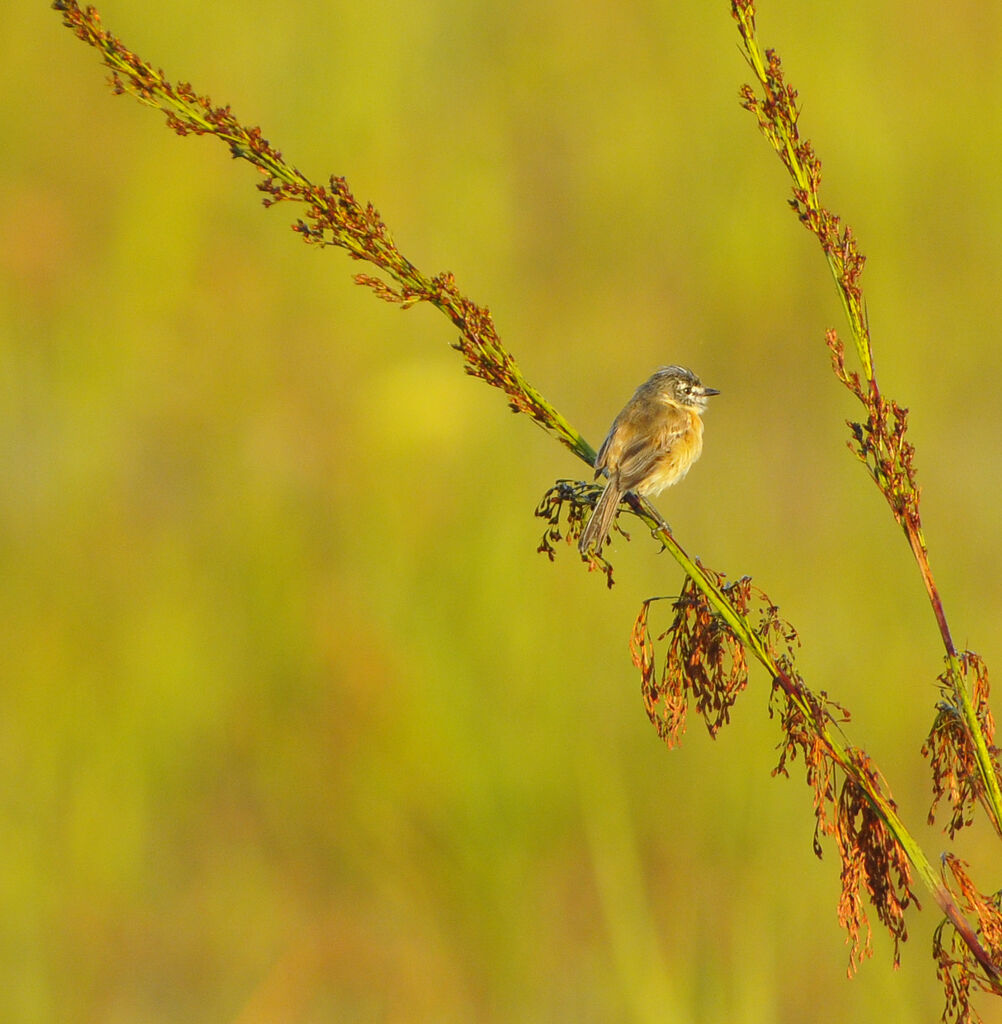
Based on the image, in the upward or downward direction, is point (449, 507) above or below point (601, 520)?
above

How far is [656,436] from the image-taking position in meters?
4.68

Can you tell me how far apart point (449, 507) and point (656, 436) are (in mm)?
2253

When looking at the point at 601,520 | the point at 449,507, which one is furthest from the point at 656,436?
the point at 449,507

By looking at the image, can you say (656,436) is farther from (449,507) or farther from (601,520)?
(449,507)

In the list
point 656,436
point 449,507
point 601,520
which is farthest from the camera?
point 449,507

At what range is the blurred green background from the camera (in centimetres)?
543

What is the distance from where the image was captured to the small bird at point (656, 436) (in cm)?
444

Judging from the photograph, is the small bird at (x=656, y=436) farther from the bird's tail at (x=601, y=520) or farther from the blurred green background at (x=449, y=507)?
the blurred green background at (x=449, y=507)

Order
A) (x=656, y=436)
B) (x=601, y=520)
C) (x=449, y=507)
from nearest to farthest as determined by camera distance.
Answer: (x=601, y=520), (x=656, y=436), (x=449, y=507)

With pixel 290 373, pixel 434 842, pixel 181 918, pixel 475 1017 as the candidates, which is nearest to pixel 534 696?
pixel 434 842

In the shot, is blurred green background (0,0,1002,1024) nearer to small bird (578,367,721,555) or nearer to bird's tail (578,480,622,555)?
bird's tail (578,480,622,555)

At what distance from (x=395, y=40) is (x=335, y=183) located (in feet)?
26.6

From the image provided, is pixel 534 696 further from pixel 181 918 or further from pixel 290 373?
pixel 290 373

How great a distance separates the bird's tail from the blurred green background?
2.87ft
